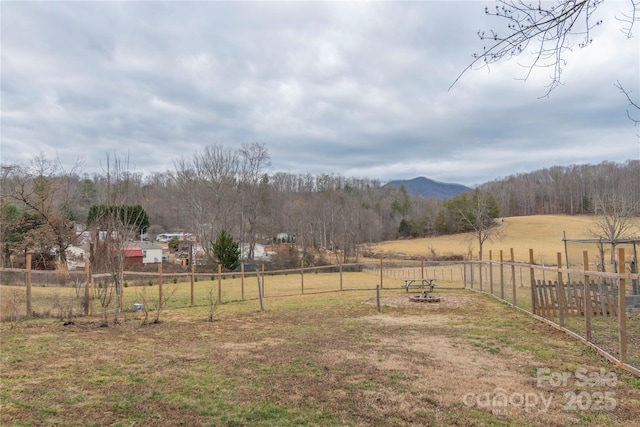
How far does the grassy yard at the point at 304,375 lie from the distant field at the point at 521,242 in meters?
39.3

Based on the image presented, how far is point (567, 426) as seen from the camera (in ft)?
13.4

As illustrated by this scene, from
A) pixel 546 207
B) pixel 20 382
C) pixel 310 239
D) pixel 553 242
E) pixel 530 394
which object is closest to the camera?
pixel 530 394

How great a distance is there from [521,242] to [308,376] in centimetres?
5950

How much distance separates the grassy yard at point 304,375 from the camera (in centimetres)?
437

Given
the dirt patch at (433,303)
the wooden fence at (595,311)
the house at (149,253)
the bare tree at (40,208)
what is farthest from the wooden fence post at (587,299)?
the house at (149,253)

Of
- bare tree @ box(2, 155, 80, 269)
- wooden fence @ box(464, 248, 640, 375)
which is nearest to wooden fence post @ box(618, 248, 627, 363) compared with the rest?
wooden fence @ box(464, 248, 640, 375)

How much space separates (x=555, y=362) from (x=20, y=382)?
791cm

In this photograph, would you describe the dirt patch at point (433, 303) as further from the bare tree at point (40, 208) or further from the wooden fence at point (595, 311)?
the bare tree at point (40, 208)

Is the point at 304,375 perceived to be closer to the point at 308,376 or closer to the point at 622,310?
the point at 308,376

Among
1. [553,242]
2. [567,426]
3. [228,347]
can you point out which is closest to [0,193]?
[228,347]

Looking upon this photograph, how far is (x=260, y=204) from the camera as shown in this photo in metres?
50.6

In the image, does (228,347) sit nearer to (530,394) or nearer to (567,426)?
(530,394)

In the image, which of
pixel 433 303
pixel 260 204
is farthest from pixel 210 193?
pixel 433 303

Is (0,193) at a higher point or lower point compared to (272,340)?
higher
